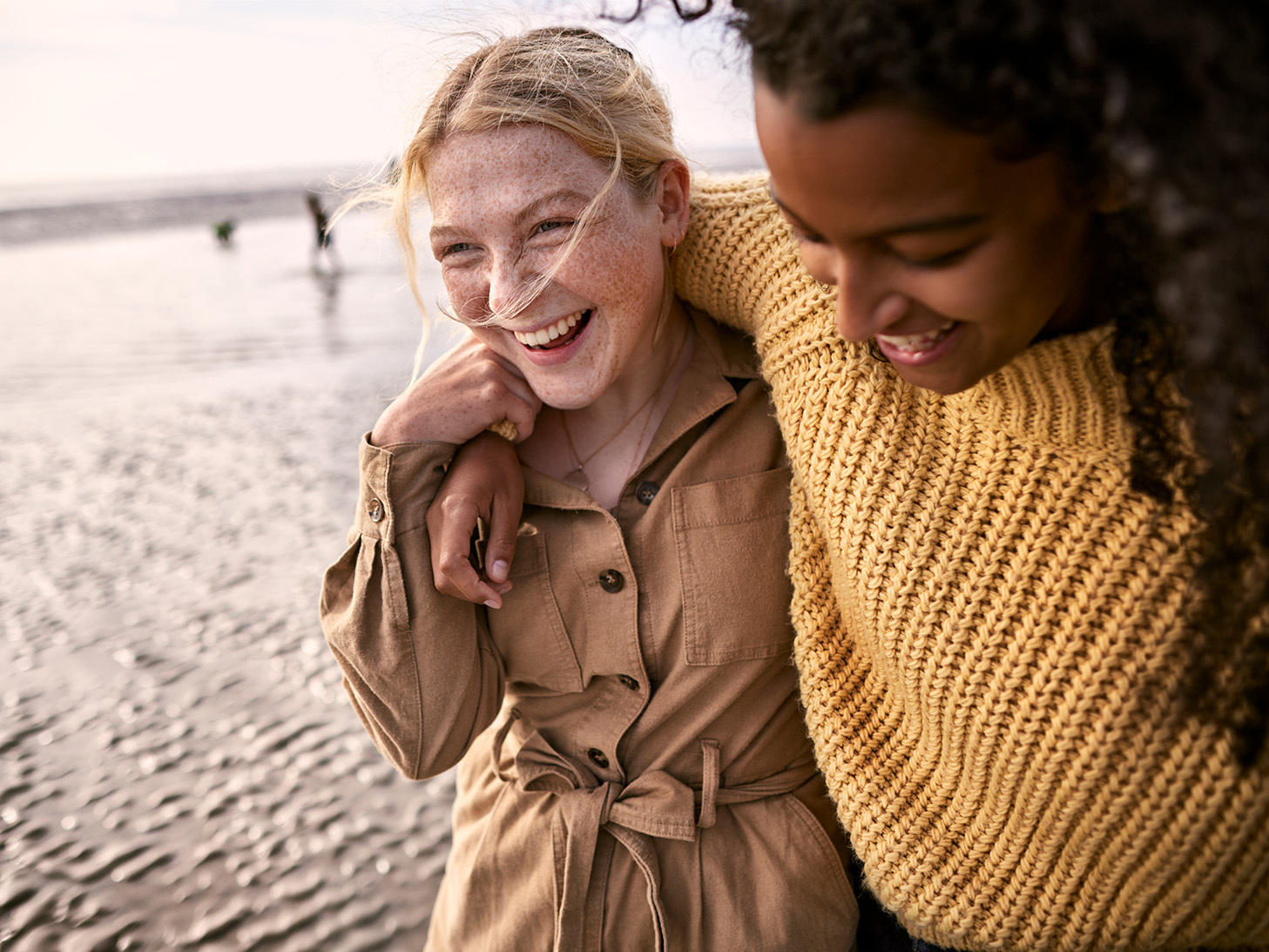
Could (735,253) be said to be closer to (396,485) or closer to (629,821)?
(396,485)

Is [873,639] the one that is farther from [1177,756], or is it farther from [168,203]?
[168,203]

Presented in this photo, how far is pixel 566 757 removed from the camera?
1683 millimetres

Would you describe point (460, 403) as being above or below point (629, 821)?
above

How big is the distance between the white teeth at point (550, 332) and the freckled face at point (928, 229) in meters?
0.61

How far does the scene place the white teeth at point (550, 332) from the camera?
1517 mm

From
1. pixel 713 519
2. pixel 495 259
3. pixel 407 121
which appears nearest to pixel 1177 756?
pixel 713 519

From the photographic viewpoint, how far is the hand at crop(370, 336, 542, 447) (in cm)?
158

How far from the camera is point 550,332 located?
59.8 inches

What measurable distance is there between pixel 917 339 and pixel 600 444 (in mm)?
837

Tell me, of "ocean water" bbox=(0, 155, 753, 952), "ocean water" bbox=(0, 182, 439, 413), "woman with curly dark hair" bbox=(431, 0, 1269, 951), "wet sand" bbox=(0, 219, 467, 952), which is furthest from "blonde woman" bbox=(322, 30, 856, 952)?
"ocean water" bbox=(0, 182, 439, 413)

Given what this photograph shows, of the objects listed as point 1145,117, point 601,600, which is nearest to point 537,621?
point 601,600

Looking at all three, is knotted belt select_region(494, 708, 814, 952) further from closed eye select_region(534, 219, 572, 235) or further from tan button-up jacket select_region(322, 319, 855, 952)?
closed eye select_region(534, 219, 572, 235)

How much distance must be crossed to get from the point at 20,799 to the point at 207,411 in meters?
3.16

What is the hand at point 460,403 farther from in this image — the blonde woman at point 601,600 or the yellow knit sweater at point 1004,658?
the yellow knit sweater at point 1004,658
